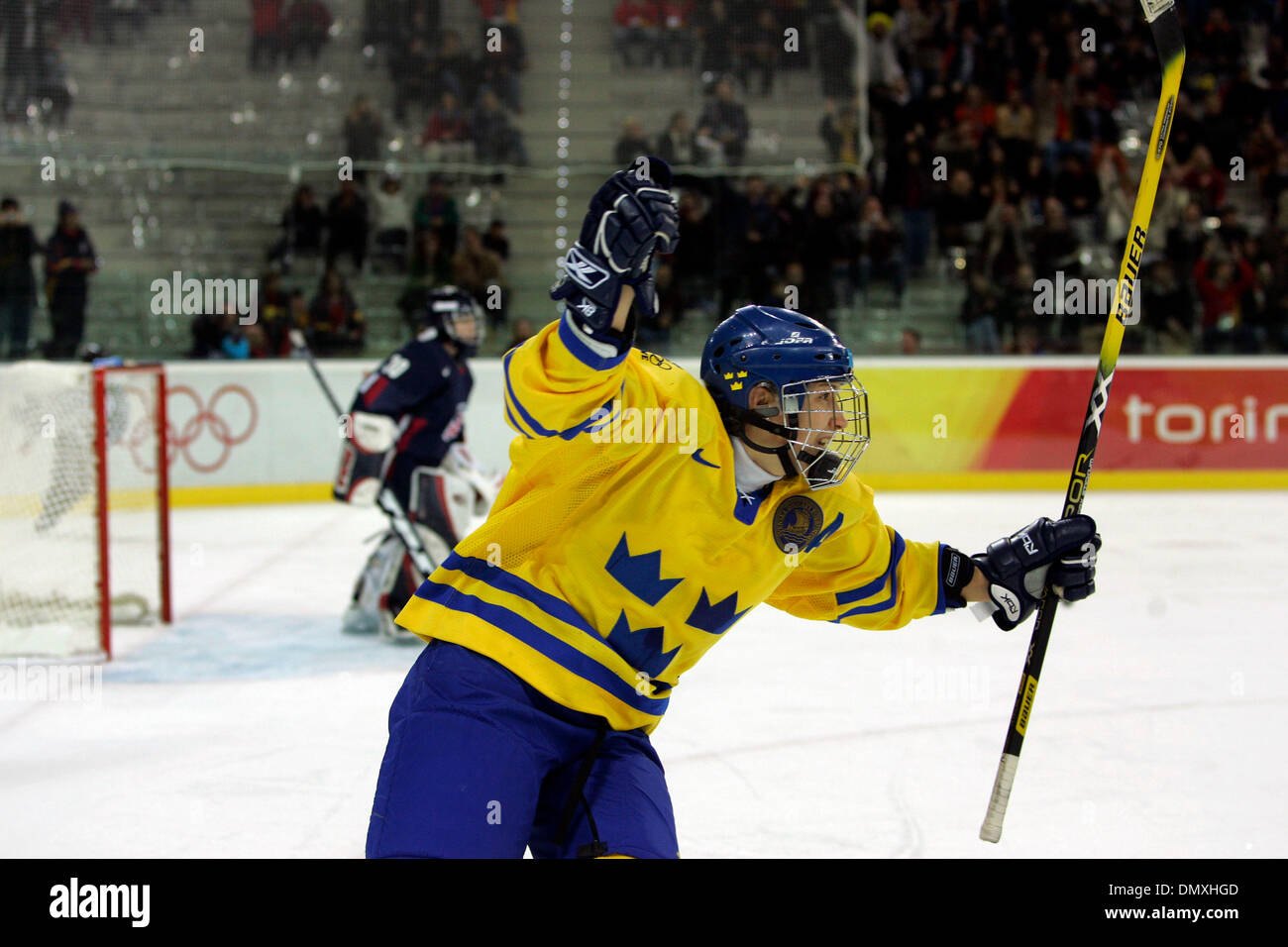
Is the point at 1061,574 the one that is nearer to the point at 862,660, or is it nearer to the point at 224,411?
the point at 862,660

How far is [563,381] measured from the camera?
1751 millimetres

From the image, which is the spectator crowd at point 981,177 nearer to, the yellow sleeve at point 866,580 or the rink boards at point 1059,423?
the rink boards at point 1059,423

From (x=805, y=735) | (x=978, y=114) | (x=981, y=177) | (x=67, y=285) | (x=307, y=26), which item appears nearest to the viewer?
(x=805, y=735)

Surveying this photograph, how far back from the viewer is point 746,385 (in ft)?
6.75

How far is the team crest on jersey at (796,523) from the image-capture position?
2.09 meters

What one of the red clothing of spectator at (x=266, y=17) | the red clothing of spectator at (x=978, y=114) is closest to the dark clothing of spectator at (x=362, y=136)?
the red clothing of spectator at (x=266, y=17)

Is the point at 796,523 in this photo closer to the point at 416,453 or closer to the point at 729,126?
the point at 416,453

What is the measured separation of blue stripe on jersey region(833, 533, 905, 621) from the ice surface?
3.19ft

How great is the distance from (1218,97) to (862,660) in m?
8.44

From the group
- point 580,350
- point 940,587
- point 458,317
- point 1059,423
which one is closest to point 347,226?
point 458,317

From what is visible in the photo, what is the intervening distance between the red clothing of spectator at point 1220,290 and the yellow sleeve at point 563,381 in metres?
9.26

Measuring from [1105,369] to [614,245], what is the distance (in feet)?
4.17

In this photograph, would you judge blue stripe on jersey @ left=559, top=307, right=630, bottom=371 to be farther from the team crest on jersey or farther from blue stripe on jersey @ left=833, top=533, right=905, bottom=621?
blue stripe on jersey @ left=833, top=533, right=905, bottom=621
